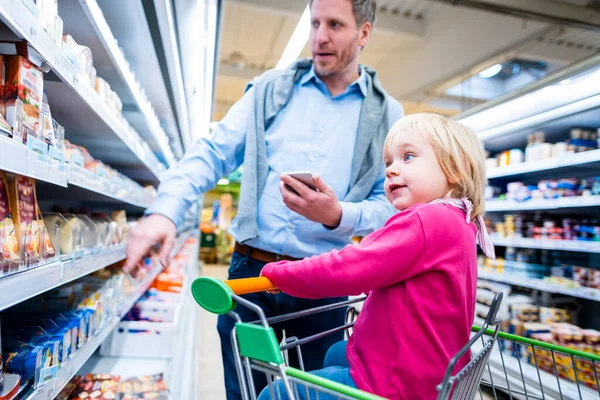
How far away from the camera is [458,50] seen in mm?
6344

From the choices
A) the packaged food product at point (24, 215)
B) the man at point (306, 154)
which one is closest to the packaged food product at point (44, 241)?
the packaged food product at point (24, 215)

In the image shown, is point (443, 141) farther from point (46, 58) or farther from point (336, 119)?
point (46, 58)

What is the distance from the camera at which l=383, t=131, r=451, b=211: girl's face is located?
3.43 ft

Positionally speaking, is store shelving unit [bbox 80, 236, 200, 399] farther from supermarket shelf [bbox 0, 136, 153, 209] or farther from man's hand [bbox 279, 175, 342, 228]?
man's hand [bbox 279, 175, 342, 228]

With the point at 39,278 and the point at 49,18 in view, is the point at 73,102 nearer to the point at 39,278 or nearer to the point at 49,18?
the point at 49,18

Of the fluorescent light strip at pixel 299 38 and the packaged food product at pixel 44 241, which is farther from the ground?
the fluorescent light strip at pixel 299 38

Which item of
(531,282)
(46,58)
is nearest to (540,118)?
(531,282)

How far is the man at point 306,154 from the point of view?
145 centimetres

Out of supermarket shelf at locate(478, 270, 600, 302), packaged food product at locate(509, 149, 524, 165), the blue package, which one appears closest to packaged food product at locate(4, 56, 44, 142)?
the blue package

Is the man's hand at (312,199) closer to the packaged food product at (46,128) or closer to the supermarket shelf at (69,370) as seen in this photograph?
the packaged food product at (46,128)

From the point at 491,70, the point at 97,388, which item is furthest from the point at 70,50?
the point at 491,70

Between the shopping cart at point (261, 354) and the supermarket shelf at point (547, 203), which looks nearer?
the shopping cart at point (261, 354)

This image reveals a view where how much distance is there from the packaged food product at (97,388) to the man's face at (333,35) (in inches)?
57.2

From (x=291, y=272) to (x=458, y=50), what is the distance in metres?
6.30
